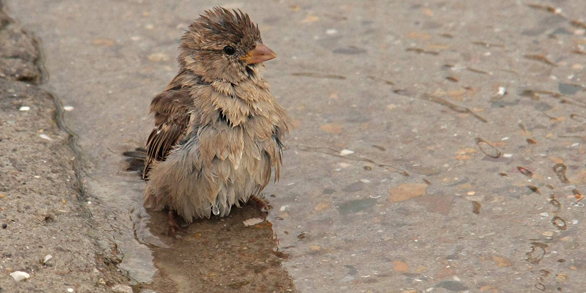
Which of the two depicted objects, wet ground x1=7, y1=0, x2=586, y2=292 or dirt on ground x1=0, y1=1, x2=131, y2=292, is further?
wet ground x1=7, y1=0, x2=586, y2=292

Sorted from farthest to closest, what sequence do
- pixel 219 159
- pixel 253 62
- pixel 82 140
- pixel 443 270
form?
pixel 82 140 → pixel 253 62 → pixel 219 159 → pixel 443 270

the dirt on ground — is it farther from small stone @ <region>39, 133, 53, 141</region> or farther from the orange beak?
the orange beak

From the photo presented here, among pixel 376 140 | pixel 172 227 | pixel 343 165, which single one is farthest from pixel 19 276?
pixel 376 140

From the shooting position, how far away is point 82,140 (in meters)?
5.86

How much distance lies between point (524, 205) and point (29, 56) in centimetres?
427

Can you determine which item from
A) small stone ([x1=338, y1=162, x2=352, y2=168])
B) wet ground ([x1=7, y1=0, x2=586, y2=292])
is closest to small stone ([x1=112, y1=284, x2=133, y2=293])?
wet ground ([x1=7, y1=0, x2=586, y2=292])

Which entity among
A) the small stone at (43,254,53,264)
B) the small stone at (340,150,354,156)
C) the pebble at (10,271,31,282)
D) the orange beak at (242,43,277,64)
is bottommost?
the small stone at (340,150,354,156)

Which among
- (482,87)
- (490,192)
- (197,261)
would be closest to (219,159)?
(197,261)

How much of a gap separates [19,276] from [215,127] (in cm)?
141

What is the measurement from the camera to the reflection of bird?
4.75 meters

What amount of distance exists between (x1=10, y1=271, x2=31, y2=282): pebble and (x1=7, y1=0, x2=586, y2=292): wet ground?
0.65 meters

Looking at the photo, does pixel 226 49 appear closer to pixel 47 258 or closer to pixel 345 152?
pixel 345 152

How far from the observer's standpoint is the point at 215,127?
15.6 feet

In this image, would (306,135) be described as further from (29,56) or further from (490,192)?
(29,56)
